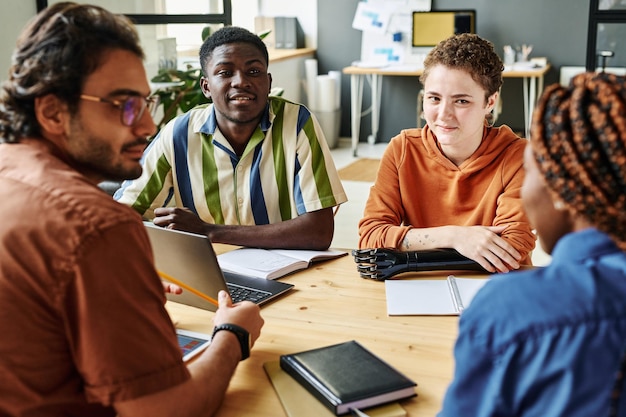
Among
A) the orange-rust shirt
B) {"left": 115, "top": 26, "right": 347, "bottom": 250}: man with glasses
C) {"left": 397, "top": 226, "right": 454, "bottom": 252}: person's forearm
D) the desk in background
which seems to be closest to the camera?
the orange-rust shirt

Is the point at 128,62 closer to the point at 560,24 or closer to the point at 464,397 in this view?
the point at 464,397

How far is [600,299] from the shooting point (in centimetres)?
82

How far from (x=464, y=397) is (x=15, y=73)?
2.62ft

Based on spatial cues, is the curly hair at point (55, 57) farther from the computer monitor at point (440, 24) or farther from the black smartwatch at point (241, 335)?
the computer monitor at point (440, 24)

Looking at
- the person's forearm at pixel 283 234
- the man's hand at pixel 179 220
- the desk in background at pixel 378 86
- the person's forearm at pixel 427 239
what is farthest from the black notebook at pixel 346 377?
the desk in background at pixel 378 86

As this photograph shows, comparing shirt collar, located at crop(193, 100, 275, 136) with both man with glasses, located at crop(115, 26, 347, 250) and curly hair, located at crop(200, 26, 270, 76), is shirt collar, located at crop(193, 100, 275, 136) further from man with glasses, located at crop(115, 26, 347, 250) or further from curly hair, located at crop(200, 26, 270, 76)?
curly hair, located at crop(200, 26, 270, 76)

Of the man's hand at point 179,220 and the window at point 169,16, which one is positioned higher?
the window at point 169,16

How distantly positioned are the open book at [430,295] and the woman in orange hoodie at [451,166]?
0.65 feet

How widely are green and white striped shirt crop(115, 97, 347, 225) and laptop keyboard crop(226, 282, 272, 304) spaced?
55cm

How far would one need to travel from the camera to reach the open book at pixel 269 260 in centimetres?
183

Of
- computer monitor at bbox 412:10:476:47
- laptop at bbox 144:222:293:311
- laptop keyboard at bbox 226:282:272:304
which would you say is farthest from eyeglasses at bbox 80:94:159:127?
computer monitor at bbox 412:10:476:47

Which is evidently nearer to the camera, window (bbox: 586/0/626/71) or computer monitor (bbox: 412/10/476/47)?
window (bbox: 586/0/626/71)

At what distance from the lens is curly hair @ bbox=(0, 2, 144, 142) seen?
1.07 meters

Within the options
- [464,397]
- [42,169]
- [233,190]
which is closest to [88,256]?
[42,169]
